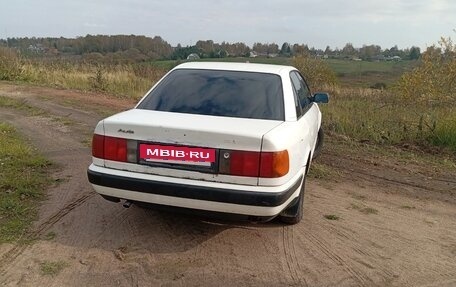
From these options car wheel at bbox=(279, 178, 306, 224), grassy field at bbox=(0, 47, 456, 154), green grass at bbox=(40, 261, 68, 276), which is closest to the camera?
green grass at bbox=(40, 261, 68, 276)

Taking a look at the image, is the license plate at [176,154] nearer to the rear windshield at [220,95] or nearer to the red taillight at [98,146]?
the red taillight at [98,146]

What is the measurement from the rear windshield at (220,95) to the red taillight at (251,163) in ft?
2.06

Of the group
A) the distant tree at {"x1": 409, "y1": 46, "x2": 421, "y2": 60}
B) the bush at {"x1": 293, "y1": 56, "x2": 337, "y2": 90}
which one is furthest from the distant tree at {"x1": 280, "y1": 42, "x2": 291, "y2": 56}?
the distant tree at {"x1": 409, "y1": 46, "x2": 421, "y2": 60}

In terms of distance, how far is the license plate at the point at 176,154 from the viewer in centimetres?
314

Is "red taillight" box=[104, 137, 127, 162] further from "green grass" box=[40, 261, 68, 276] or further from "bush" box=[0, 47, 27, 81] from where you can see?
"bush" box=[0, 47, 27, 81]

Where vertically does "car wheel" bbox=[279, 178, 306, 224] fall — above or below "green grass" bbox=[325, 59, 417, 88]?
below

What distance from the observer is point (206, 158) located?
124 inches

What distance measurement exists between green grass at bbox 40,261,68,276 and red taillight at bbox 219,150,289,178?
55.0 inches

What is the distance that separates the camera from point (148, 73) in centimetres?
1942

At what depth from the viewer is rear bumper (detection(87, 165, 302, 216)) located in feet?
10.1

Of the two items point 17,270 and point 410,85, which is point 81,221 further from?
point 410,85

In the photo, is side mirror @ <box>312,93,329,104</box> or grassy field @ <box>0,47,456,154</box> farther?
grassy field @ <box>0,47,456,154</box>

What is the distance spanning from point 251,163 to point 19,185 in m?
3.06

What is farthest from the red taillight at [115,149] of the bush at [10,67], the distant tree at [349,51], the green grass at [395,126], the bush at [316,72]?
the distant tree at [349,51]
